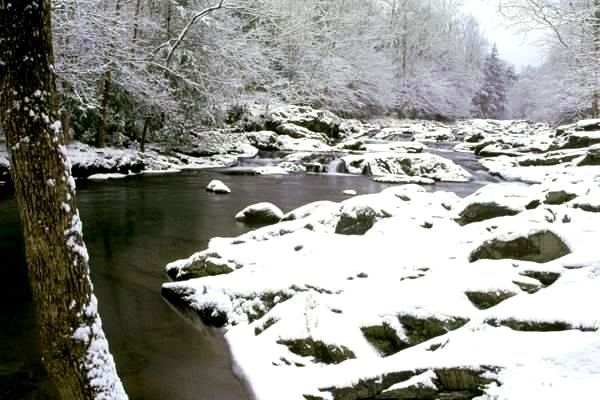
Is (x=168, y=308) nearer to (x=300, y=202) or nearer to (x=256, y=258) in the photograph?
(x=256, y=258)

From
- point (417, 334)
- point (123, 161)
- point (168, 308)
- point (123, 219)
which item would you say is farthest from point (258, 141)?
point (417, 334)

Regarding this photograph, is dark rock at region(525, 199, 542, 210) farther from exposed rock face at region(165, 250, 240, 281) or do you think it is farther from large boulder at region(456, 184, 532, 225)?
exposed rock face at region(165, 250, 240, 281)

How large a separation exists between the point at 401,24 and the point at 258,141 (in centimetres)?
3059

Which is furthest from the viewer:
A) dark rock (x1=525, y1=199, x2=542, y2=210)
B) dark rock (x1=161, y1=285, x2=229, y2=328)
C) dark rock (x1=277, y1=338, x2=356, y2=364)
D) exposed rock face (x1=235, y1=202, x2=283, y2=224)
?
exposed rock face (x1=235, y1=202, x2=283, y2=224)

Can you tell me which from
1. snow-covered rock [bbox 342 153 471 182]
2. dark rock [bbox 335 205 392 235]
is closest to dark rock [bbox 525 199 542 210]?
dark rock [bbox 335 205 392 235]

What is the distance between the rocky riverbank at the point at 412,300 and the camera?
3172mm

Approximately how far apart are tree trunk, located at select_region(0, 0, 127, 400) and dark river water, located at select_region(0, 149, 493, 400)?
1.68m

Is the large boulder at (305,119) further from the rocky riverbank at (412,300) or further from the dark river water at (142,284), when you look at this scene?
the rocky riverbank at (412,300)

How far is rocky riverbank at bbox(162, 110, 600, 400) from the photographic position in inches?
125

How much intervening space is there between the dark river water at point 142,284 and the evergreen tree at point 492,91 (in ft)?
164

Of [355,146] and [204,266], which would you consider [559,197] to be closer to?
[204,266]

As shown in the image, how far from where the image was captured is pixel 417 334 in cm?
407

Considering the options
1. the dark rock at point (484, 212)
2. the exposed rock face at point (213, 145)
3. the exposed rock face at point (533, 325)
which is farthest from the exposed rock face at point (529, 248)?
the exposed rock face at point (213, 145)

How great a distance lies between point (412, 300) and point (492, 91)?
2501 inches
